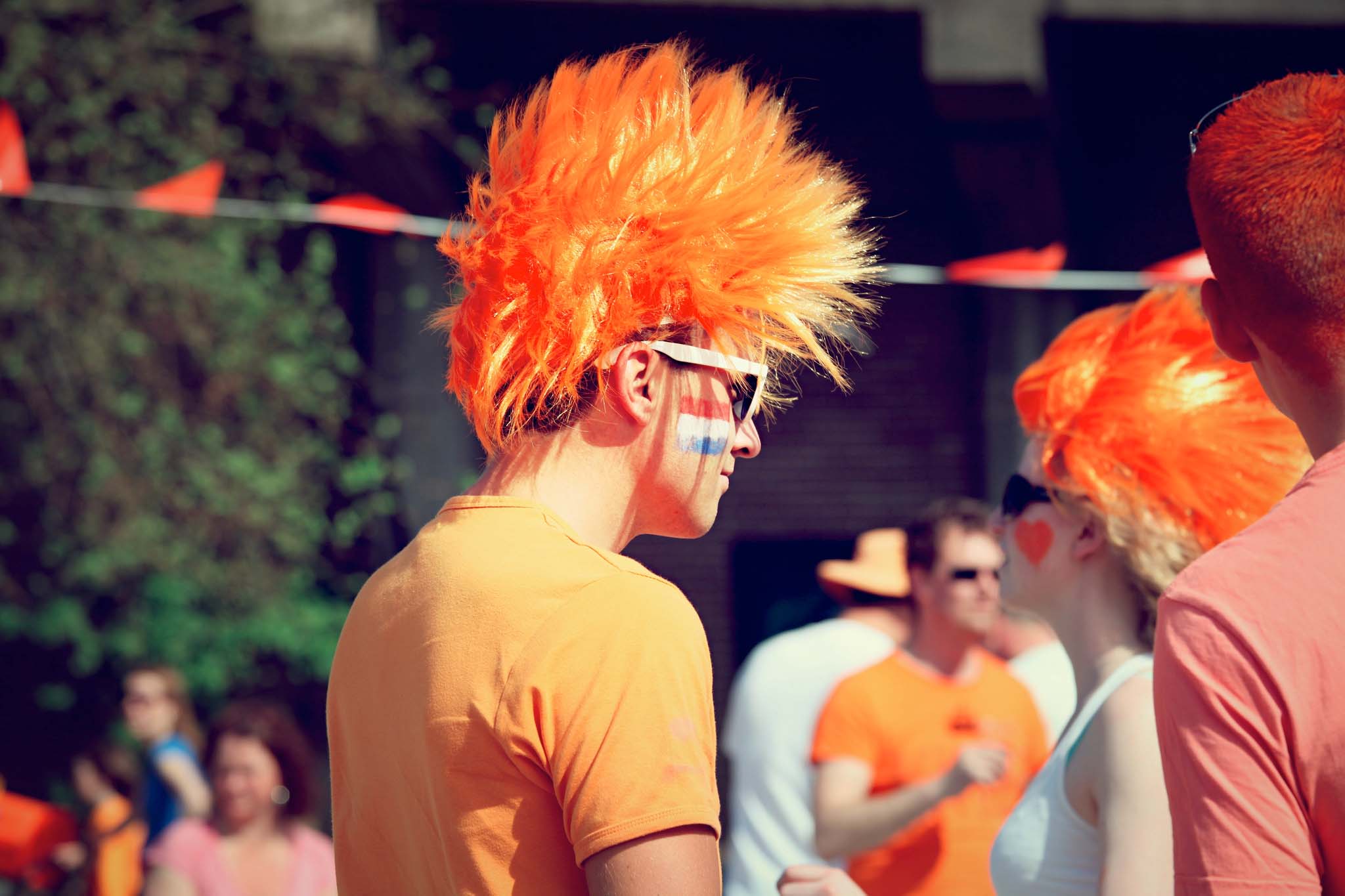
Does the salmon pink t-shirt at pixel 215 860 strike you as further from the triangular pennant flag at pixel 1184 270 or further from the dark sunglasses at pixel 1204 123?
the triangular pennant flag at pixel 1184 270

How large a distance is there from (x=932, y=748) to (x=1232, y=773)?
9.49ft

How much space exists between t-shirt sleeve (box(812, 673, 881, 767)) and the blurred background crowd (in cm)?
240

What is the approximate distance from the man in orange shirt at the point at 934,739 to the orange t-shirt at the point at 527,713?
2.06 meters

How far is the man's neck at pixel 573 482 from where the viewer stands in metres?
1.69

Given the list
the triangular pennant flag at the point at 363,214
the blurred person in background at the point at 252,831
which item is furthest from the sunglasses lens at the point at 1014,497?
the triangular pennant flag at the point at 363,214

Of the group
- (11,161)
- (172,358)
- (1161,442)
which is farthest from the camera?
(172,358)

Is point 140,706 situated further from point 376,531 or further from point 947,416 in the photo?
point 947,416

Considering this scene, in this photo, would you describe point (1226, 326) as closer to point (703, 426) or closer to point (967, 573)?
point (703, 426)

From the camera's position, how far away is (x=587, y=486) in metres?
1.70

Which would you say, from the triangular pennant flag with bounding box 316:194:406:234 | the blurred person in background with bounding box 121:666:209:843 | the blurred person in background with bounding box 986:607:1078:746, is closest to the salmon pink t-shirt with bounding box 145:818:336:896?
the blurred person in background with bounding box 121:666:209:843

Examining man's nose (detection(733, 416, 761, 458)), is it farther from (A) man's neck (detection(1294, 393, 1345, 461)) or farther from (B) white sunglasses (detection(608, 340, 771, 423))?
(A) man's neck (detection(1294, 393, 1345, 461))

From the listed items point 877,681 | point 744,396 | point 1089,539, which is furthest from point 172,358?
point 744,396

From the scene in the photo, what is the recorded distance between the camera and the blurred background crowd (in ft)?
22.1

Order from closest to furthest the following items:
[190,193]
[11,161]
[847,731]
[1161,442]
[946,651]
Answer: [1161,442] < [847,731] < [946,651] < [11,161] < [190,193]
